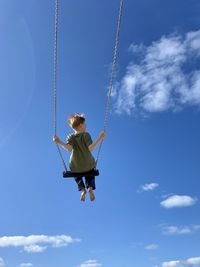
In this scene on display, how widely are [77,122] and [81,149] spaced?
2.62ft

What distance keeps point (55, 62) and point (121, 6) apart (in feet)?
7.26

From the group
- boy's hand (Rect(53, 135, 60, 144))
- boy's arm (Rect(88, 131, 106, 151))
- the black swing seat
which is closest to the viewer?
the black swing seat

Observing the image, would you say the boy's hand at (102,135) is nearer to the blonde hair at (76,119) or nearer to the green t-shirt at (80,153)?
the green t-shirt at (80,153)

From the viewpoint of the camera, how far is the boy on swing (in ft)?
37.2

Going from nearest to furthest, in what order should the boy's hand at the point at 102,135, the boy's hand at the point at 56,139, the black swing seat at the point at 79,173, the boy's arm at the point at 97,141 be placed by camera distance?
the black swing seat at the point at 79,173, the boy's hand at the point at 56,139, the boy's arm at the point at 97,141, the boy's hand at the point at 102,135

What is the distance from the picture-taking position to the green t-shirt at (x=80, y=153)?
11339 millimetres

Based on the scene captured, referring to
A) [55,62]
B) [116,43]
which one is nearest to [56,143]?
[55,62]

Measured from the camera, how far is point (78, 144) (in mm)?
11508

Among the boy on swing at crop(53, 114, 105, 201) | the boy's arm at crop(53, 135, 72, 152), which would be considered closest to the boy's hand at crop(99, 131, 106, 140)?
the boy on swing at crop(53, 114, 105, 201)

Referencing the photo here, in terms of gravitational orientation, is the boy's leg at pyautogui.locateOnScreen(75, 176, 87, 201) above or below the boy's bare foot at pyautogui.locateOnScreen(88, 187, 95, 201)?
above

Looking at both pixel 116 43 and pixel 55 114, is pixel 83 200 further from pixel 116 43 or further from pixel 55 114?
pixel 116 43

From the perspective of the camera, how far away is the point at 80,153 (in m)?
11.4

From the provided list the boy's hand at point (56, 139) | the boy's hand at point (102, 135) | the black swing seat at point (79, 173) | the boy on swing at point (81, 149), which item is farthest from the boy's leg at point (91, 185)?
the boy's hand at point (56, 139)

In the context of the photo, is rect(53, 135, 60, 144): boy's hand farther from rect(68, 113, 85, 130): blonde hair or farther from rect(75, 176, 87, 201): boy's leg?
rect(75, 176, 87, 201): boy's leg
